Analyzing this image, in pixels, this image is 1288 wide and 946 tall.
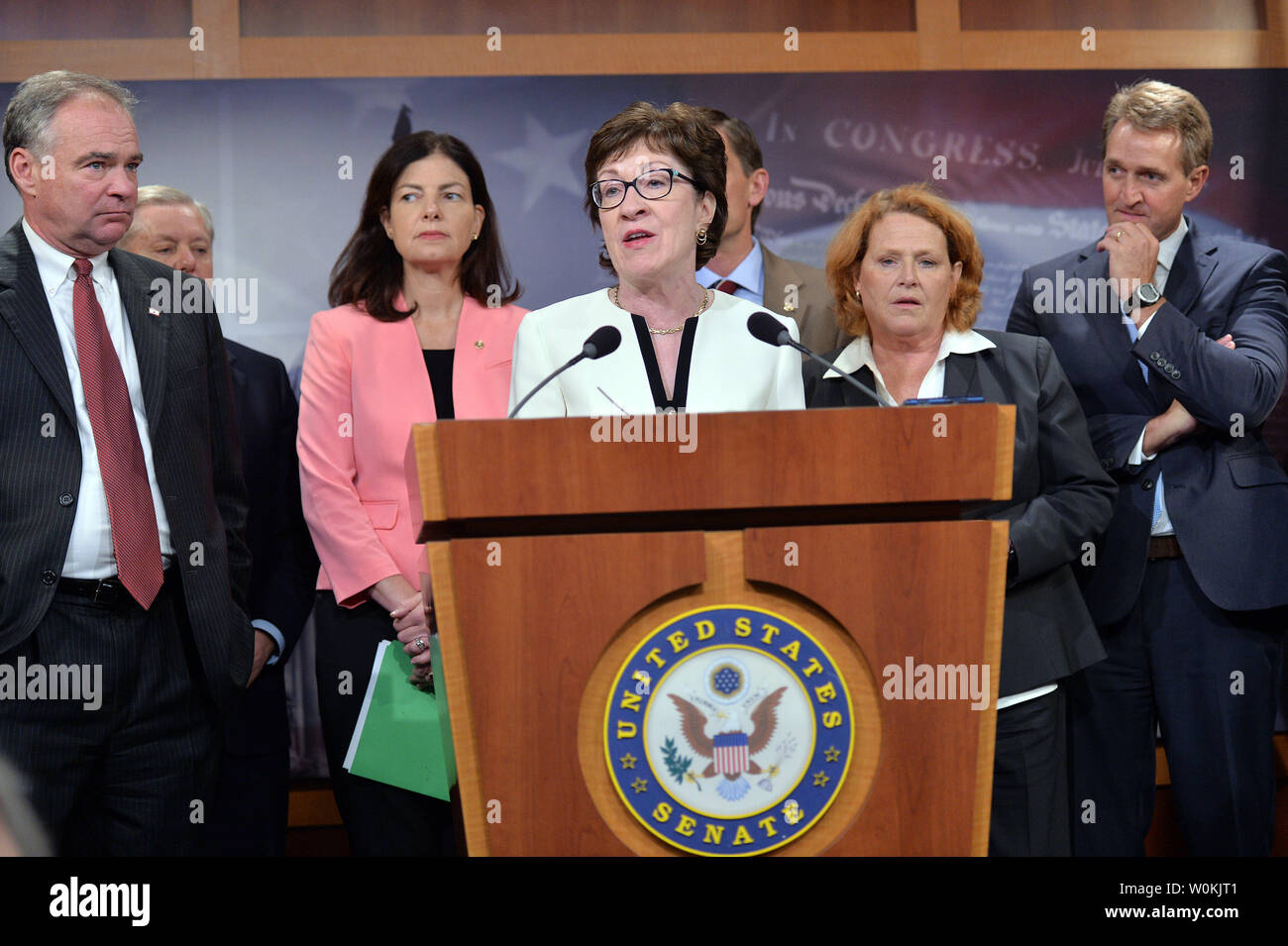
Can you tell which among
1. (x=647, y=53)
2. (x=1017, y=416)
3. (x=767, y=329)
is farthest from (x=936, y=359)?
(x=647, y=53)

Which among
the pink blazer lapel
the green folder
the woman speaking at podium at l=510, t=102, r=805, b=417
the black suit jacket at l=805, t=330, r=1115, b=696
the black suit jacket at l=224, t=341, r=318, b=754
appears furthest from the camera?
the black suit jacket at l=224, t=341, r=318, b=754

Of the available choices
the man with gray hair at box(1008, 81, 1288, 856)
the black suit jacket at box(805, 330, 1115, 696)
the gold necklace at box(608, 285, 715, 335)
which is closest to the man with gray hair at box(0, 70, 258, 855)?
the gold necklace at box(608, 285, 715, 335)

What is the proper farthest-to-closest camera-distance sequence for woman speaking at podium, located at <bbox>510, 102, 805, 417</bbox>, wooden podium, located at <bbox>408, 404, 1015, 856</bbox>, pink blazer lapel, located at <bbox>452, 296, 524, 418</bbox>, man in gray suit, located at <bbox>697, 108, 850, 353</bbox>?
man in gray suit, located at <bbox>697, 108, 850, 353</bbox>, pink blazer lapel, located at <bbox>452, 296, 524, 418</bbox>, woman speaking at podium, located at <bbox>510, 102, 805, 417</bbox>, wooden podium, located at <bbox>408, 404, 1015, 856</bbox>

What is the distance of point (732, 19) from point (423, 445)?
2624 millimetres

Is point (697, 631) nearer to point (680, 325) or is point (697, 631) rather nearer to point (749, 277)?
point (680, 325)

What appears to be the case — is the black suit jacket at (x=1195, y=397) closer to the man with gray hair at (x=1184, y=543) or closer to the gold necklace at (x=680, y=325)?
the man with gray hair at (x=1184, y=543)

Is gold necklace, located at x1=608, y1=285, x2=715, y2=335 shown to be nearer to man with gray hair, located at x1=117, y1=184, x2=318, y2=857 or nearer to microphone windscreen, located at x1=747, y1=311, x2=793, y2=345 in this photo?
microphone windscreen, located at x1=747, y1=311, x2=793, y2=345

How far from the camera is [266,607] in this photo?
3.13 m

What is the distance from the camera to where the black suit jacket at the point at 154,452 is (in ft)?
7.99

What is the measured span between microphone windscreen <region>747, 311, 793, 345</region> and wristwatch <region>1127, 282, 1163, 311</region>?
127 cm

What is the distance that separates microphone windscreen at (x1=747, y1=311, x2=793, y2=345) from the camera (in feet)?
7.24

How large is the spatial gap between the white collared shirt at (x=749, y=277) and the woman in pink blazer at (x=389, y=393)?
1.81 feet

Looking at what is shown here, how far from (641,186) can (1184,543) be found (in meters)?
1.57
